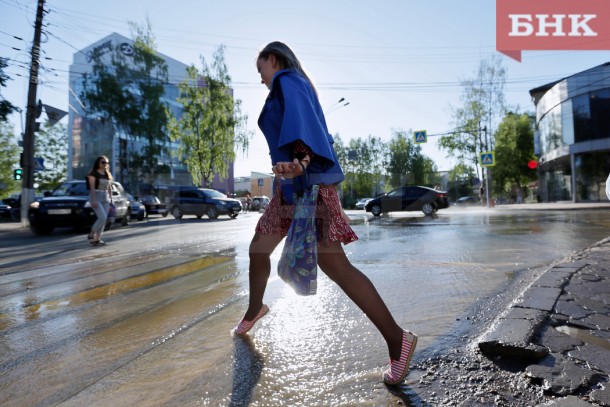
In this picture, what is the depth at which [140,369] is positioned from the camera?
214 centimetres

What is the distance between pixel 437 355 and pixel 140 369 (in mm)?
1470

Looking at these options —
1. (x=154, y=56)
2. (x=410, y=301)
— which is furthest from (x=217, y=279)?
(x=154, y=56)

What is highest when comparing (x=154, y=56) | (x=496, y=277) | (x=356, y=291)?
(x=154, y=56)

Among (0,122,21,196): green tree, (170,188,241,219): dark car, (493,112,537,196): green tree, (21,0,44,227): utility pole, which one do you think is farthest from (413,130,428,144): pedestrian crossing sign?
(0,122,21,196): green tree

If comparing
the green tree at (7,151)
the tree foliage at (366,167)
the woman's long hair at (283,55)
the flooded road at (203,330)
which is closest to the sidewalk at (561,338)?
the flooded road at (203,330)

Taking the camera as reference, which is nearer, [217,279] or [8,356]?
[8,356]

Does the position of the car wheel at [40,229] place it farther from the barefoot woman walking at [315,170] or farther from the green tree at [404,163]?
the green tree at [404,163]

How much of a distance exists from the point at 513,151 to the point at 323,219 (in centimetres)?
4775

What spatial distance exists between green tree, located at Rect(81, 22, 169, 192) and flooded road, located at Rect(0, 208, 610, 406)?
1226 inches

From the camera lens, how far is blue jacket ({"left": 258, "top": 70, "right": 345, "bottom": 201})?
79.4 inches

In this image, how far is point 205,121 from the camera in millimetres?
37094

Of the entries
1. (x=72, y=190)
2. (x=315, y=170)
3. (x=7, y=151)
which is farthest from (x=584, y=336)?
(x=7, y=151)

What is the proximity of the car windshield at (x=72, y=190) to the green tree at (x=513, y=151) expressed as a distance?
Answer: 40134mm

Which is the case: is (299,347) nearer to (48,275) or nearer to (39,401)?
(39,401)
